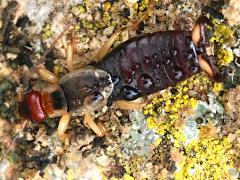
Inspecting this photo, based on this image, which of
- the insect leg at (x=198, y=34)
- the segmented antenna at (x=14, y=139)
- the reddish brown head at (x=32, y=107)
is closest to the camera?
the insect leg at (x=198, y=34)

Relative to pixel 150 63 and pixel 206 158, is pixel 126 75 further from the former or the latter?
pixel 206 158

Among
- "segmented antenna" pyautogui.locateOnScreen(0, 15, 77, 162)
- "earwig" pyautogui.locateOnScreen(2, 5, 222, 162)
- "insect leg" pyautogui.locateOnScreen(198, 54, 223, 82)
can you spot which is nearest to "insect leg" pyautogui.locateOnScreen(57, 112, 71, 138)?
"earwig" pyautogui.locateOnScreen(2, 5, 222, 162)

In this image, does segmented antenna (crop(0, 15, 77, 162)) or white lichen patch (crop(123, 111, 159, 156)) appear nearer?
segmented antenna (crop(0, 15, 77, 162))

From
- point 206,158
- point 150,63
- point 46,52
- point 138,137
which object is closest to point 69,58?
point 46,52

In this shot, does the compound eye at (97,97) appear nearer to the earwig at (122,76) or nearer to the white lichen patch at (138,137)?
the earwig at (122,76)

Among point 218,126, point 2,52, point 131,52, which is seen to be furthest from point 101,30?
point 218,126

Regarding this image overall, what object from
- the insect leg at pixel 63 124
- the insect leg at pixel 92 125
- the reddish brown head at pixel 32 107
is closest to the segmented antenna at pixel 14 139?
the reddish brown head at pixel 32 107

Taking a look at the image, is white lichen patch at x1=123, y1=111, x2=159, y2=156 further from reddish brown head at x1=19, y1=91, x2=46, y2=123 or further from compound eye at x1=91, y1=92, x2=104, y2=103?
reddish brown head at x1=19, y1=91, x2=46, y2=123
